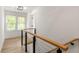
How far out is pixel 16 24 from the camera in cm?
137

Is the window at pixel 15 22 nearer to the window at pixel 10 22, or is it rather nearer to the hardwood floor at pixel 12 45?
the window at pixel 10 22

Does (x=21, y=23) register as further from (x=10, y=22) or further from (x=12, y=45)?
(x=12, y=45)

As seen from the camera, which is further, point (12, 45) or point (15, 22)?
point (12, 45)

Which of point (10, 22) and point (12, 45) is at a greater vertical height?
point (10, 22)

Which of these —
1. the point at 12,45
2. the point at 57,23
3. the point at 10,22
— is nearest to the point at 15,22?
the point at 10,22

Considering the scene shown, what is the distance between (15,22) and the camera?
1.35 metres

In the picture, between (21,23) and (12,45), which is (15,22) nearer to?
(21,23)

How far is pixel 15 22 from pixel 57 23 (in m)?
0.69

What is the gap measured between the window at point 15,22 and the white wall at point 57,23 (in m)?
0.23

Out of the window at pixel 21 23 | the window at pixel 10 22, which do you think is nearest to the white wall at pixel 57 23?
the window at pixel 21 23

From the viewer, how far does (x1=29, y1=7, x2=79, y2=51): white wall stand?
1.42 m

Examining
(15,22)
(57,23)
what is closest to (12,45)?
(15,22)
